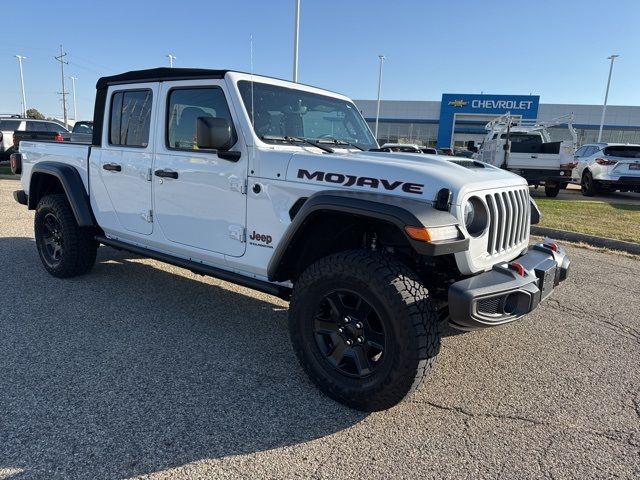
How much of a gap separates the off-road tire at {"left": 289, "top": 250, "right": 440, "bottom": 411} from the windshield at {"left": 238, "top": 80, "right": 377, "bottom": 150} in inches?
47.1

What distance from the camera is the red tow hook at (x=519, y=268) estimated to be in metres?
2.75

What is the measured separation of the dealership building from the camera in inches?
1753

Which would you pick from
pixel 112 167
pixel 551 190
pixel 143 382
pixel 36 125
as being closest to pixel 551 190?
pixel 551 190

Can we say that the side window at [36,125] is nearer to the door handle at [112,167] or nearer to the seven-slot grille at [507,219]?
the door handle at [112,167]

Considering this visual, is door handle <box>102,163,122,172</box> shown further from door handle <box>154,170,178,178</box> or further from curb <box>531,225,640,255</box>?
curb <box>531,225,640,255</box>

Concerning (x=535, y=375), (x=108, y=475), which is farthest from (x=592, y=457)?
(x=108, y=475)

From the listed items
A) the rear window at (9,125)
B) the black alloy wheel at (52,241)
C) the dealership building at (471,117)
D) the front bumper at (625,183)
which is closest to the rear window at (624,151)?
the front bumper at (625,183)

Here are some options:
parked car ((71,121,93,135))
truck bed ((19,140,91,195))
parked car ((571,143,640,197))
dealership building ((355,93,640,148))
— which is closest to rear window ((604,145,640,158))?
parked car ((571,143,640,197))

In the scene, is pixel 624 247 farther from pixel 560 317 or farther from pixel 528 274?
pixel 528 274

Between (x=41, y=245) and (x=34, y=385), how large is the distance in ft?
8.89

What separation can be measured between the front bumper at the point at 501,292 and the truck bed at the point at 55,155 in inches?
151

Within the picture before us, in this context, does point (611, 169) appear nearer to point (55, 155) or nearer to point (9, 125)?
point (55, 155)

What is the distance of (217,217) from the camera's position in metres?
3.46

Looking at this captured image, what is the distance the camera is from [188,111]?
12.2 ft
